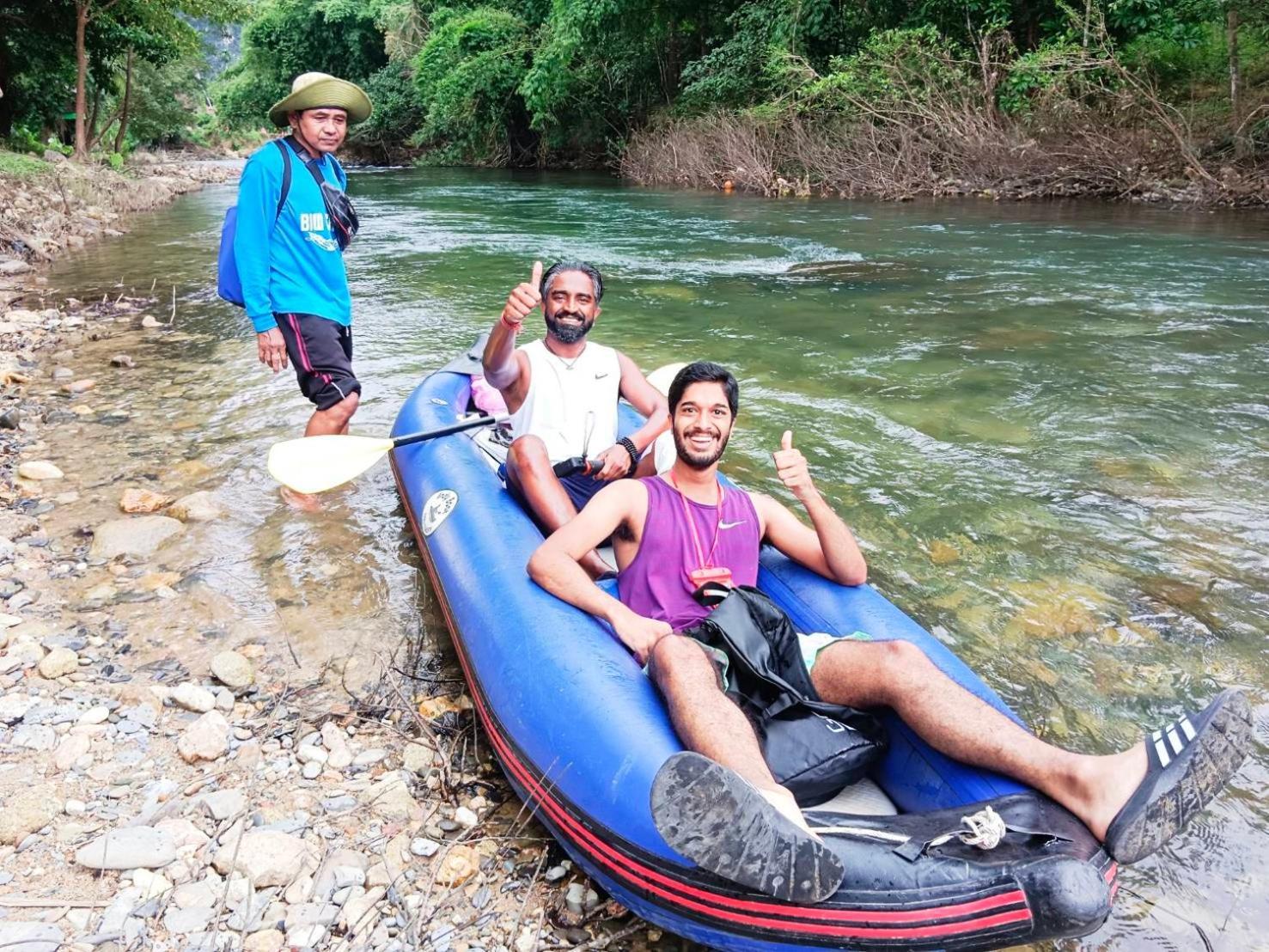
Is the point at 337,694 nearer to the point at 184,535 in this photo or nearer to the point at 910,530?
the point at 184,535

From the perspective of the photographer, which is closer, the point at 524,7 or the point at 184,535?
the point at 184,535

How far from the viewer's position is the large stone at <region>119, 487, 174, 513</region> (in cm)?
367

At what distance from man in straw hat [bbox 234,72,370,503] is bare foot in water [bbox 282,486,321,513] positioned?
1.39 ft

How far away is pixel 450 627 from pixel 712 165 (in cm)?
1400

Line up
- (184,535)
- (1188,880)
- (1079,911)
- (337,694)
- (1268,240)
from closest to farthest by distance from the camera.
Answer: (1079,911)
(1188,880)
(337,694)
(184,535)
(1268,240)

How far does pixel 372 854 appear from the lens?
1.97 meters

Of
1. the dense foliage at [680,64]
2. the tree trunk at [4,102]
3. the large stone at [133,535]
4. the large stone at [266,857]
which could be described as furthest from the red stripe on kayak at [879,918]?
the tree trunk at [4,102]

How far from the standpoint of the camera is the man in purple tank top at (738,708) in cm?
145

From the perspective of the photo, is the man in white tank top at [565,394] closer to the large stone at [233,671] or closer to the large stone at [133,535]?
the large stone at [233,671]

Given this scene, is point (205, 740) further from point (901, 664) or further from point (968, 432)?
point (968, 432)

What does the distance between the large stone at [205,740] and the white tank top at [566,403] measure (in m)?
1.25

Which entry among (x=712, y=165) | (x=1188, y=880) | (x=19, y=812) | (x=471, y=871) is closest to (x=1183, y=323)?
(x=1188, y=880)

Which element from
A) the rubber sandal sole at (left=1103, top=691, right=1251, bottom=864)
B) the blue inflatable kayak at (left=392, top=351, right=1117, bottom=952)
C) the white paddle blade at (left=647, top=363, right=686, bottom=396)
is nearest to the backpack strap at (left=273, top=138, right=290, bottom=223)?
the blue inflatable kayak at (left=392, top=351, right=1117, bottom=952)

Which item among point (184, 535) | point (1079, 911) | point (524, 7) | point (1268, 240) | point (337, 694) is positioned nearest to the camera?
point (1079, 911)
